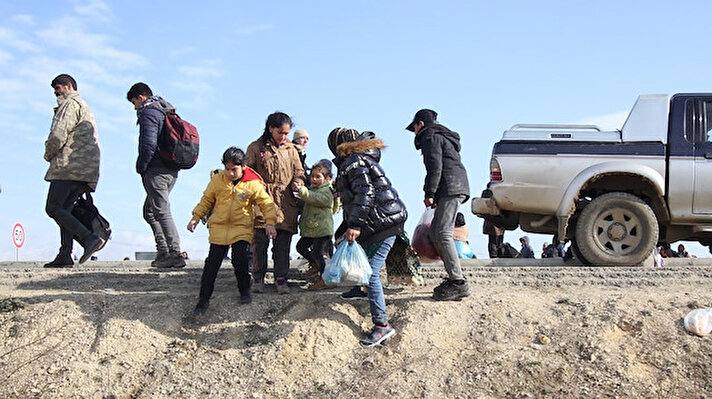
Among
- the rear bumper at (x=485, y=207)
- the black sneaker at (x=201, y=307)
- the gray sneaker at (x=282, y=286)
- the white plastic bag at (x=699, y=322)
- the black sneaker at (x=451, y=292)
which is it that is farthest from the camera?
the rear bumper at (x=485, y=207)

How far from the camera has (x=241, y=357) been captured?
6.14 metres

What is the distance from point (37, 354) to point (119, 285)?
5.74 feet

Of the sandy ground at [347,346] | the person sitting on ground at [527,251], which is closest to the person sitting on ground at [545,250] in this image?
the person sitting on ground at [527,251]

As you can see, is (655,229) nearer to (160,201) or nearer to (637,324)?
(637,324)

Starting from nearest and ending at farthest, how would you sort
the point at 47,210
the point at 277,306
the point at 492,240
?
the point at 277,306 < the point at 47,210 < the point at 492,240

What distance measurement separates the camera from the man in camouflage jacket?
8.48 m

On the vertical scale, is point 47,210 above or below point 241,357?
above

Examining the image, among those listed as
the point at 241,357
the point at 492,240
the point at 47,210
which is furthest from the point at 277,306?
the point at 492,240

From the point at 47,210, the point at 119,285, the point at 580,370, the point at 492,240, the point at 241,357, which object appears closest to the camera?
the point at 580,370

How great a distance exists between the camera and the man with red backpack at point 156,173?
827 centimetres

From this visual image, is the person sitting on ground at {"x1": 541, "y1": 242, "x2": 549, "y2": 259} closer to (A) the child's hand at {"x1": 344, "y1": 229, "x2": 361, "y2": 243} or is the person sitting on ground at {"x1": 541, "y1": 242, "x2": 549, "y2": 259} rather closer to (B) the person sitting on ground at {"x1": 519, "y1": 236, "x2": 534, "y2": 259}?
(B) the person sitting on ground at {"x1": 519, "y1": 236, "x2": 534, "y2": 259}

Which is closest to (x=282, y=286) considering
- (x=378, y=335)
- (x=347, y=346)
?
(x=347, y=346)

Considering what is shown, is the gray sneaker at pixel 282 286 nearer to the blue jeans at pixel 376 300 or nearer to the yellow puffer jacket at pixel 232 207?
the yellow puffer jacket at pixel 232 207

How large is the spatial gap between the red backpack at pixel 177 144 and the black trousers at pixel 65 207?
111 centimetres
